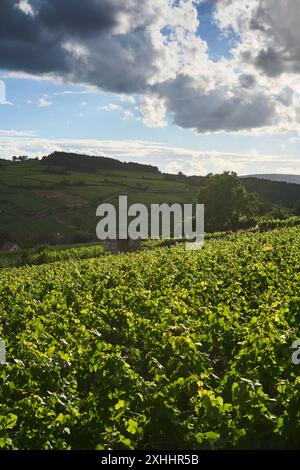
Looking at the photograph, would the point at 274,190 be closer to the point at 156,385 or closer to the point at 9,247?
the point at 9,247

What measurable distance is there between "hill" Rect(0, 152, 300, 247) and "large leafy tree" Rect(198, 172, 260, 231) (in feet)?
65.9

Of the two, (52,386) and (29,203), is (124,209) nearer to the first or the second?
(29,203)

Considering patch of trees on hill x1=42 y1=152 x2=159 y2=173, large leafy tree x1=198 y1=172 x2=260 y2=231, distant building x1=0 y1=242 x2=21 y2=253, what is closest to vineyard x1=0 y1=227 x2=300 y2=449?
large leafy tree x1=198 y1=172 x2=260 y2=231

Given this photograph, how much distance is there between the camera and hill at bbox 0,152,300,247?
91.6m

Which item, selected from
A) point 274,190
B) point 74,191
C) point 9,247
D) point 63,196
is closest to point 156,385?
point 9,247

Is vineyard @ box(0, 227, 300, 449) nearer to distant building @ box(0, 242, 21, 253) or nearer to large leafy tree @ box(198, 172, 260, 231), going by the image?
large leafy tree @ box(198, 172, 260, 231)

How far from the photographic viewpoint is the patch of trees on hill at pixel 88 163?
144000mm

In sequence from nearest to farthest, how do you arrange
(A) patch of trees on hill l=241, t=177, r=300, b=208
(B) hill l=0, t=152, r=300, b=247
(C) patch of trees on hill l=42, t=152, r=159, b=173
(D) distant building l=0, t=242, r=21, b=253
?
(D) distant building l=0, t=242, r=21, b=253, (B) hill l=0, t=152, r=300, b=247, (A) patch of trees on hill l=241, t=177, r=300, b=208, (C) patch of trees on hill l=42, t=152, r=159, b=173

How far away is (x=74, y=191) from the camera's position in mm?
113562

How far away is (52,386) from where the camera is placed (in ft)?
28.1

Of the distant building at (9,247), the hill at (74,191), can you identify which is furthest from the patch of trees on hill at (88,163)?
the distant building at (9,247)

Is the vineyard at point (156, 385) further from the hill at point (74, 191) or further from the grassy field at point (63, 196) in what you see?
the grassy field at point (63, 196)

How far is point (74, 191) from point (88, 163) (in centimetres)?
3666
